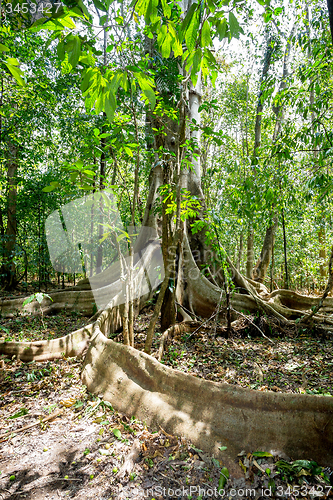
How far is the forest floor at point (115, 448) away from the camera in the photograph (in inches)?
60.1

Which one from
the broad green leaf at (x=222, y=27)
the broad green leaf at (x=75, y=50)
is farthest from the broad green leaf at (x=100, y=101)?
the broad green leaf at (x=222, y=27)

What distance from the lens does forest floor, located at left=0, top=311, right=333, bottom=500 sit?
1.53 meters

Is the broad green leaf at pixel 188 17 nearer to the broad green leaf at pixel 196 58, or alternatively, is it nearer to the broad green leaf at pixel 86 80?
the broad green leaf at pixel 196 58

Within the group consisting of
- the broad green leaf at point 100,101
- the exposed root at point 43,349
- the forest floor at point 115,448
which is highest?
the broad green leaf at point 100,101

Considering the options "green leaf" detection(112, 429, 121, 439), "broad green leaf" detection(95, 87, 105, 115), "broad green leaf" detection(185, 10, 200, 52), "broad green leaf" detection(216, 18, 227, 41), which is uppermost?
"broad green leaf" detection(216, 18, 227, 41)

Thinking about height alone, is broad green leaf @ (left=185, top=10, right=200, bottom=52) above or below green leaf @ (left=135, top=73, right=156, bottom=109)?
above

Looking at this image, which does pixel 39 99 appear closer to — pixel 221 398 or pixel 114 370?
pixel 114 370

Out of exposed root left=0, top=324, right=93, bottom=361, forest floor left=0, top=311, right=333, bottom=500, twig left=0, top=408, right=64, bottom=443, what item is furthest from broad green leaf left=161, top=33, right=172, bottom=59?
exposed root left=0, top=324, right=93, bottom=361

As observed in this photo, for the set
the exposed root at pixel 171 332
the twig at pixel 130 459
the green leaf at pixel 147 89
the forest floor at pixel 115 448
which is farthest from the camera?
A: the exposed root at pixel 171 332

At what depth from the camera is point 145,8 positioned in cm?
143

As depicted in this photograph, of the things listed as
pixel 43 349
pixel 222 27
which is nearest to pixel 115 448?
pixel 43 349

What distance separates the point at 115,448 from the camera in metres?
1.85

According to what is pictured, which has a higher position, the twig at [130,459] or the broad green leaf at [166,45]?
the broad green leaf at [166,45]

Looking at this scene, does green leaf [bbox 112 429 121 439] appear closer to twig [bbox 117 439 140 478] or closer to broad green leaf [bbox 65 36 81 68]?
twig [bbox 117 439 140 478]
